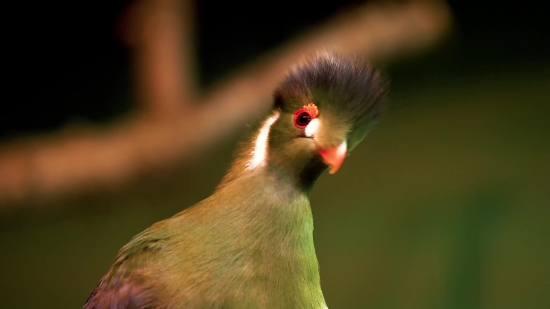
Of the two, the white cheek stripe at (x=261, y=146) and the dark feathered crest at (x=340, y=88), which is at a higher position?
the dark feathered crest at (x=340, y=88)

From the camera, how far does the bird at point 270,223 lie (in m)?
0.74

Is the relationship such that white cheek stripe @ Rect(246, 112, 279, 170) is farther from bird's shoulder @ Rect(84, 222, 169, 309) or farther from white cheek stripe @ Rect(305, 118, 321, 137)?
bird's shoulder @ Rect(84, 222, 169, 309)

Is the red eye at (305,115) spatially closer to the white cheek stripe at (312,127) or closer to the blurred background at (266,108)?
the white cheek stripe at (312,127)

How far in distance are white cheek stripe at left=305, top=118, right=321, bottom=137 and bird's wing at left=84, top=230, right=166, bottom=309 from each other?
29cm

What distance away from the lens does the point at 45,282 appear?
1621mm

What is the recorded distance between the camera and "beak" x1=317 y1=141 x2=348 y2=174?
2.42ft

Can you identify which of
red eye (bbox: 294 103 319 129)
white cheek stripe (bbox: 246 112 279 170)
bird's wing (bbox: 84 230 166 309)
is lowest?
bird's wing (bbox: 84 230 166 309)

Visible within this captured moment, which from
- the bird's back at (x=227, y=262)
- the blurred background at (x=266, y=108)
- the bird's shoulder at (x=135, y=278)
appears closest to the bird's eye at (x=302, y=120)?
the bird's back at (x=227, y=262)

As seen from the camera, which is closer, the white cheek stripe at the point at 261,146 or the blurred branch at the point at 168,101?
the white cheek stripe at the point at 261,146

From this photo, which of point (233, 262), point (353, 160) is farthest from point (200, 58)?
point (233, 262)

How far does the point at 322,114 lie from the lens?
769 mm

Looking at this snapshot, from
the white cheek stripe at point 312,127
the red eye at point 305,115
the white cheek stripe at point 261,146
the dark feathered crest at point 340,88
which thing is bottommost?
the white cheek stripe at point 261,146

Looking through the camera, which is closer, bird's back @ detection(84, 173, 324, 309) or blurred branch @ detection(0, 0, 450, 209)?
bird's back @ detection(84, 173, 324, 309)

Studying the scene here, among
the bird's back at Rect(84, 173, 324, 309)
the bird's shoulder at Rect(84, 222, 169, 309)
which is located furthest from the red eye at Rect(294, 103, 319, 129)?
the bird's shoulder at Rect(84, 222, 169, 309)
